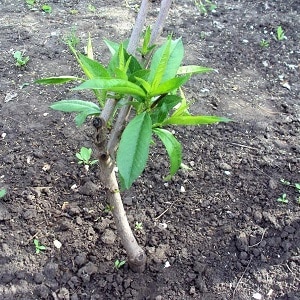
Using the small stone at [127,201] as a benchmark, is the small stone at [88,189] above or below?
below

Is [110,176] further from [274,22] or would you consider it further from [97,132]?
[274,22]

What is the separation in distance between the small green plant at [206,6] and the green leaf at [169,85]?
287 centimetres

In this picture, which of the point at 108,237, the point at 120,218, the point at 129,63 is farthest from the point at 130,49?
the point at 108,237

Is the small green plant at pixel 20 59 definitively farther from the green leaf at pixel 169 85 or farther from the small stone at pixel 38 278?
the green leaf at pixel 169 85

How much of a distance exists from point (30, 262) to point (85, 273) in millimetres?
256

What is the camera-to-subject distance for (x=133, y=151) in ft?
4.38

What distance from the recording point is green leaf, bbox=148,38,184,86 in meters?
1.33

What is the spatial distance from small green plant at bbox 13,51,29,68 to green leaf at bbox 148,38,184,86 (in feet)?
6.26

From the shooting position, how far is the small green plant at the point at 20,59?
3178 mm

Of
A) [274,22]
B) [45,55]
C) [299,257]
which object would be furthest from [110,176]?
[274,22]

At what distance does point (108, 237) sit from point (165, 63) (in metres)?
1.03

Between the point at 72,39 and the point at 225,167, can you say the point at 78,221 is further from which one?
the point at 72,39

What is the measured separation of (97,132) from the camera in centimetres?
144

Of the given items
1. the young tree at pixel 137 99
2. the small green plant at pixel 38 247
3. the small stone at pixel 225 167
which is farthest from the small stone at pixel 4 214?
the small stone at pixel 225 167
